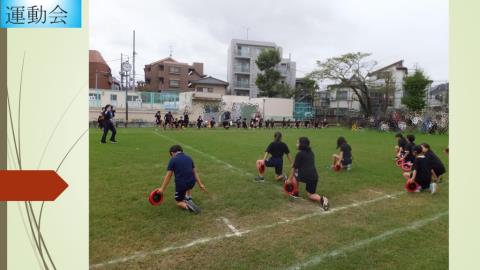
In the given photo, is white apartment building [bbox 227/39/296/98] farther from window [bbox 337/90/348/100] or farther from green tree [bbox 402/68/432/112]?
green tree [bbox 402/68/432/112]

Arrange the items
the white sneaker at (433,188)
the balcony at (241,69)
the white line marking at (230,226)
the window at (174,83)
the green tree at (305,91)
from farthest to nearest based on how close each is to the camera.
→ the balcony at (241,69), the window at (174,83), the green tree at (305,91), the white sneaker at (433,188), the white line marking at (230,226)

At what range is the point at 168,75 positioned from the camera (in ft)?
167

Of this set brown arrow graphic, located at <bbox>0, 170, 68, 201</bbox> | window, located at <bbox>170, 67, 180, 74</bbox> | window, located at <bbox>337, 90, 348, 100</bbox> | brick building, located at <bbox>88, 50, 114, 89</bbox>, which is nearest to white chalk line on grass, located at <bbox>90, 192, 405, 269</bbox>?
brown arrow graphic, located at <bbox>0, 170, 68, 201</bbox>

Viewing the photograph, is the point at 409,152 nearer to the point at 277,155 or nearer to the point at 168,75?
the point at 277,155

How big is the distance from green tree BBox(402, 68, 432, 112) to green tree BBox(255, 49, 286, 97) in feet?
48.8

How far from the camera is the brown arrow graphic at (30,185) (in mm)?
2436

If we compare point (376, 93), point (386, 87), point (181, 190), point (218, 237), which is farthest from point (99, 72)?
point (218, 237)

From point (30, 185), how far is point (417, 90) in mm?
38900

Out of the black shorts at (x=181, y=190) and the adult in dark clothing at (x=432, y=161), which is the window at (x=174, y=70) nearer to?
the adult in dark clothing at (x=432, y=161)

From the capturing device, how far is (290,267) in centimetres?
344

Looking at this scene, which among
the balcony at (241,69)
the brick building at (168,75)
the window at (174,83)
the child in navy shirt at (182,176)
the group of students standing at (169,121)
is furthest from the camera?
the balcony at (241,69)

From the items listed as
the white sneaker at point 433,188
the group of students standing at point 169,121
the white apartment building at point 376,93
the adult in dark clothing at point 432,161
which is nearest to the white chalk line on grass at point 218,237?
the white sneaker at point 433,188

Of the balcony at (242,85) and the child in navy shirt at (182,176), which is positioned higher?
the balcony at (242,85)

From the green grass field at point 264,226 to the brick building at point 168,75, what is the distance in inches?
1763
